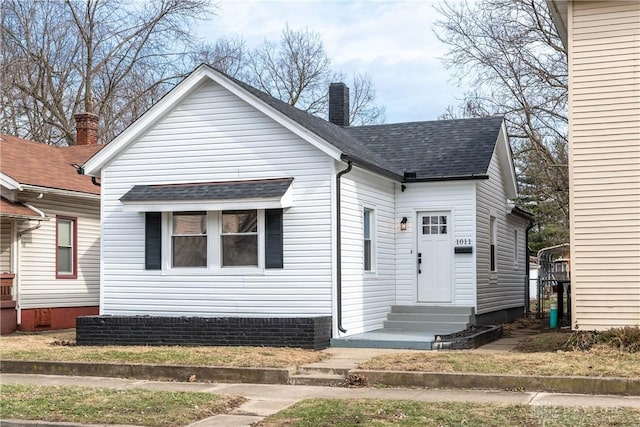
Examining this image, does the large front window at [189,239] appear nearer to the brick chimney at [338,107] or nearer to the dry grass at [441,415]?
the dry grass at [441,415]

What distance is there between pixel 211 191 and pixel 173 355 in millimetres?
3723

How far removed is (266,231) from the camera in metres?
15.5

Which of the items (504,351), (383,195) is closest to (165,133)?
(383,195)

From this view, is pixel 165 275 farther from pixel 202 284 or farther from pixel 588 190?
pixel 588 190

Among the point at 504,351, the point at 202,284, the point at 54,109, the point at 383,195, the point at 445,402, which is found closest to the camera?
the point at 445,402

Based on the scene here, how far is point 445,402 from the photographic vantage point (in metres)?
9.64

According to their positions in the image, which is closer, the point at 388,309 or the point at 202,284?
the point at 202,284

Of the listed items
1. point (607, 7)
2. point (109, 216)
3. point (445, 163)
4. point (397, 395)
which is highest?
point (607, 7)

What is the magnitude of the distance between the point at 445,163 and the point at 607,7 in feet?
20.1

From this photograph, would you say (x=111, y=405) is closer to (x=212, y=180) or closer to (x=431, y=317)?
(x=212, y=180)

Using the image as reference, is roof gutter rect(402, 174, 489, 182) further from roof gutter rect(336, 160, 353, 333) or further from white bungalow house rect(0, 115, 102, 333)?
white bungalow house rect(0, 115, 102, 333)

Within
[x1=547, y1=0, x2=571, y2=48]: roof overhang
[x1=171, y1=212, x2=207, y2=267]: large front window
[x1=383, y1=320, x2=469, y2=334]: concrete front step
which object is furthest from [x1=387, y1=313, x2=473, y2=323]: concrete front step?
[x1=547, y1=0, x2=571, y2=48]: roof overhang

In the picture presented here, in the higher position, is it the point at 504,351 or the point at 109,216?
the point at 109,216

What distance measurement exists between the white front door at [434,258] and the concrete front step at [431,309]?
0.25 m
